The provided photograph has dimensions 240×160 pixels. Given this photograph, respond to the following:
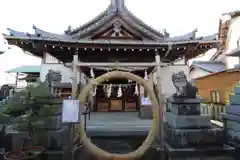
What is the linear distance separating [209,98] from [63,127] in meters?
10.4

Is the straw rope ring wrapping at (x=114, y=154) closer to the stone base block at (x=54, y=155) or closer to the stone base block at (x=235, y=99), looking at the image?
the stone base block at (x=54, y=155)

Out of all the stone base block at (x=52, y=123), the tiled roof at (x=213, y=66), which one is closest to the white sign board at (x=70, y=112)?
the stone base block at (x=52, y=123)

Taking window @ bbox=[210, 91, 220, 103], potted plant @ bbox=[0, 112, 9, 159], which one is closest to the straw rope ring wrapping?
potted plant @ bbox=[0, 112, 9, 159]

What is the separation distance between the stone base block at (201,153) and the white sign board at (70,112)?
3066 mm

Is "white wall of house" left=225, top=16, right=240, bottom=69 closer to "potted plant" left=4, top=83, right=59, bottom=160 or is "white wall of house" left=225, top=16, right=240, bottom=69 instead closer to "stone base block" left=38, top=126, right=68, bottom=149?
"stone base block" left=38, top=126, right=68, bottom=149

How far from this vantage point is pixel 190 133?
18.7ft

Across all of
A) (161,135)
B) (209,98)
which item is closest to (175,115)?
(161,135)

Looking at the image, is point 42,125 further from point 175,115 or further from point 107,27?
point 107,27

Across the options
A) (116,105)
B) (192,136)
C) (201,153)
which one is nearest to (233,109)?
(192,136)

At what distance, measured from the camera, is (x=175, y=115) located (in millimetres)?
6043

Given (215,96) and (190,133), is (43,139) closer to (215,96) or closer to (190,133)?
(190,133)

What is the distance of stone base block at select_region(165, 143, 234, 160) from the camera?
5418mm

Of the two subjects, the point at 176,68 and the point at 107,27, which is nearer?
the point at 107,27

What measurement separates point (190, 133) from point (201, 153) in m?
0.65
